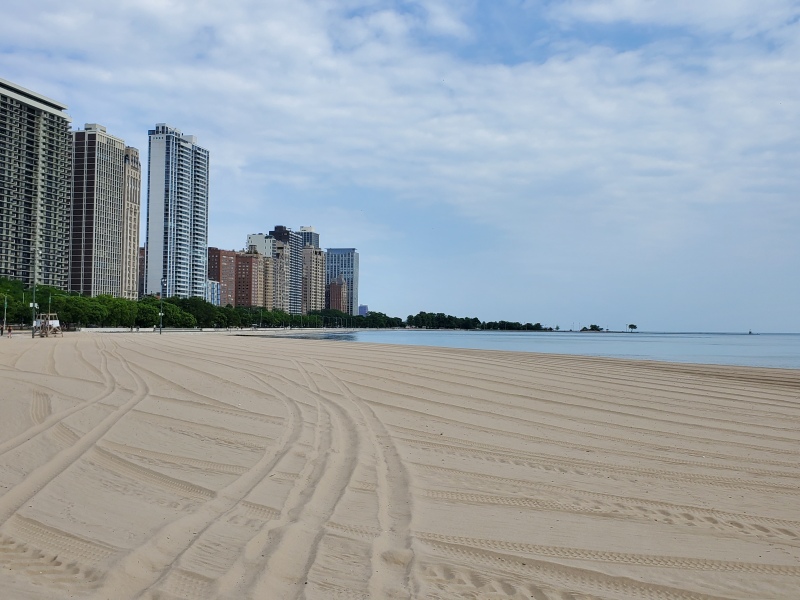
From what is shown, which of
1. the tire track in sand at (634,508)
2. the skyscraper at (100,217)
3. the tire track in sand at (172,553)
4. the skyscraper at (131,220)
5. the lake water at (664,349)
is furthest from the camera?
the skyscraper at (131,220)

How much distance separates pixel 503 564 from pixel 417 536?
30.0 inches

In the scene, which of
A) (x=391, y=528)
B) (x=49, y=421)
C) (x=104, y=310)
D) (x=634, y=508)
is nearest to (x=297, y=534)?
(x=391, y=528)

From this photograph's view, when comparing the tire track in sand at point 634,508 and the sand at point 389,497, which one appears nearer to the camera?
the sand at point 389,497

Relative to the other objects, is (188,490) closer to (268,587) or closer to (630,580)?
(268,587)

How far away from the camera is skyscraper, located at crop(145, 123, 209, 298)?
6973 inches

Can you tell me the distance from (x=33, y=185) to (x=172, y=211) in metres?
49.1

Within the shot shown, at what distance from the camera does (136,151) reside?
17100 centimetres

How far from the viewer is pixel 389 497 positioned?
6.05 m

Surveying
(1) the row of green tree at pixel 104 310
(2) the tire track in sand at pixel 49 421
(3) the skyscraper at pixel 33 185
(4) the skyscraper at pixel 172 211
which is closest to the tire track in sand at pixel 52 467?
(2) the tire track in sand at pixel 49 421

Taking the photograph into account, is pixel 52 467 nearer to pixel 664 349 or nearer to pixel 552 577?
pixel 552 577

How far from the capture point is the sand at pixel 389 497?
416cm

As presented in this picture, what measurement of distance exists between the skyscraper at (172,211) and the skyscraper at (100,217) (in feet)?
40.0

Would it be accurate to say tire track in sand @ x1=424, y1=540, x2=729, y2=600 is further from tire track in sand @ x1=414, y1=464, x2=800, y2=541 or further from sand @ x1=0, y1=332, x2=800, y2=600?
tire track in sand @ x1=414, y1=464, x2=800, y2=541

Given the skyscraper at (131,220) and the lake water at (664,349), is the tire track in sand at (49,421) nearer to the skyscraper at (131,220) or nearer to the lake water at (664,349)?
the lake water at (664,349)
